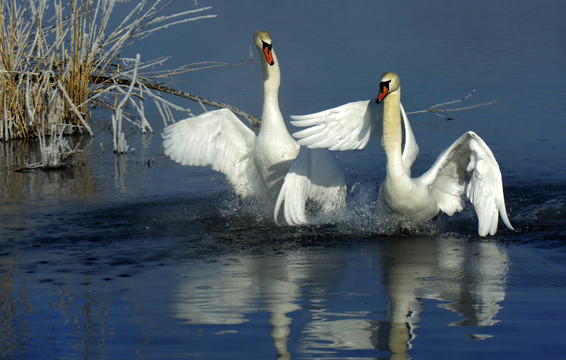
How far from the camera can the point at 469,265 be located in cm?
642

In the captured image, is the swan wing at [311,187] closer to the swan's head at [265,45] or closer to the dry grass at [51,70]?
the swan's head at [265,45]

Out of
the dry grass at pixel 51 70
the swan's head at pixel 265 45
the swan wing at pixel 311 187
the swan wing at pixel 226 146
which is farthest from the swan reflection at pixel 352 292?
the dry grass at pixel 51 70

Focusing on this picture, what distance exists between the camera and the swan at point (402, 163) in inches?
282

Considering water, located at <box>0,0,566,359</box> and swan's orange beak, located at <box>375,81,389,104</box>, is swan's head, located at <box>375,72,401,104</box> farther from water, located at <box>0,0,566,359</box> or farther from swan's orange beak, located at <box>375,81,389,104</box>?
water, located at <box>0,0,566,359</box>

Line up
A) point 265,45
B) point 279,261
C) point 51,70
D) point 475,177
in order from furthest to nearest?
point 51,70 → point 265,45 → point 475,177 → point 279,261

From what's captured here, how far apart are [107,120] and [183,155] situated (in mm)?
4851

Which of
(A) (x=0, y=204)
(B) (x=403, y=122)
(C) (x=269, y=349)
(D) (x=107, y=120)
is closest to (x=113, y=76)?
→ (D) (x=107, y=120)

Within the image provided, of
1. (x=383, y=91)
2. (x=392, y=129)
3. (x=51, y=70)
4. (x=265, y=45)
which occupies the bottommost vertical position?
(x=392, y=129)

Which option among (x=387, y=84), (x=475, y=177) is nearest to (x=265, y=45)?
(x=387, y=84)

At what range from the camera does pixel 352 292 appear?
18.9 ft

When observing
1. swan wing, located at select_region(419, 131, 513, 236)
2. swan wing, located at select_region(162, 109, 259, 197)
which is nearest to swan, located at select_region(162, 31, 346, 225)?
swan wing, located at select_region(162, 109, 259, 197)

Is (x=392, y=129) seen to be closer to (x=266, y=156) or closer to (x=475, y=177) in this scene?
(x=475, y=177)

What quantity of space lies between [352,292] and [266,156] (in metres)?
2.38

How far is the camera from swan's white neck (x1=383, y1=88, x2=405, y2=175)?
7.28 metres
